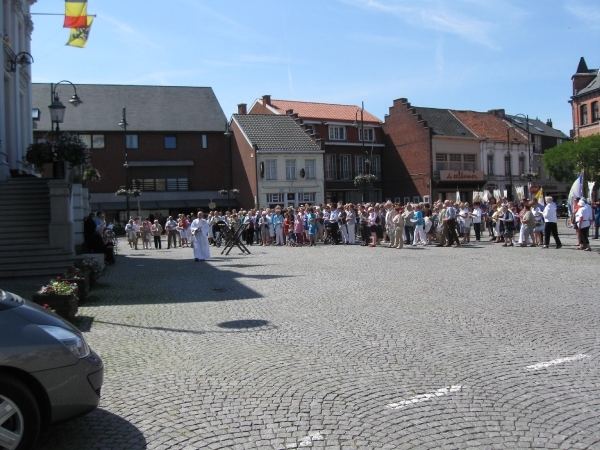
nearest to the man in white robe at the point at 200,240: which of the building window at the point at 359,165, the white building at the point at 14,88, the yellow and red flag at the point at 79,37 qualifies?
the white building at the point at 14,88

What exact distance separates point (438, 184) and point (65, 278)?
159ft

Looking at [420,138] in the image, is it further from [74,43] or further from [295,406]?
[295,406]

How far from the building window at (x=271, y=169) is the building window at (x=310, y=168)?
9.49ft

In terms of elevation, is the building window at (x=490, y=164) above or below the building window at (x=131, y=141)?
below

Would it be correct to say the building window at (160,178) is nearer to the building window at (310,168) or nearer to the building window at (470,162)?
the building window at (310,168)

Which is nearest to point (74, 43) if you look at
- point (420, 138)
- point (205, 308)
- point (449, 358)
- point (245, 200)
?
point (205, 308)

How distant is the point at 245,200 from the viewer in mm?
55188

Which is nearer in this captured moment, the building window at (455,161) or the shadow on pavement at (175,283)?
the shadow on pavement at (175,283)

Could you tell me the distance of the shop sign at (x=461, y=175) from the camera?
56.6 m

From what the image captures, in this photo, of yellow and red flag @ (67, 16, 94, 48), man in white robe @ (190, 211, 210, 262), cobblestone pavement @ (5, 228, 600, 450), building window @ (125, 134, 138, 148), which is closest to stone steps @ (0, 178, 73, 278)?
cobblestone pavement @ (5, 228, 600, 450)

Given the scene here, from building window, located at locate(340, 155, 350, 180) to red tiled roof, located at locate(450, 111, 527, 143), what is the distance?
1290 centimetres

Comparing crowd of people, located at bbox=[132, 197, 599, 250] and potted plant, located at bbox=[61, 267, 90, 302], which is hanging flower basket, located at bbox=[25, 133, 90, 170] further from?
potted plant, located at bbox=[61, 267, 90, 302]

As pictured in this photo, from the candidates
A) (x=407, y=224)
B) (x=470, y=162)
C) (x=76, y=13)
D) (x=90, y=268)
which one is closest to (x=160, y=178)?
(x=470, y=162)

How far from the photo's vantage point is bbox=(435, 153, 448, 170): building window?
188ft
